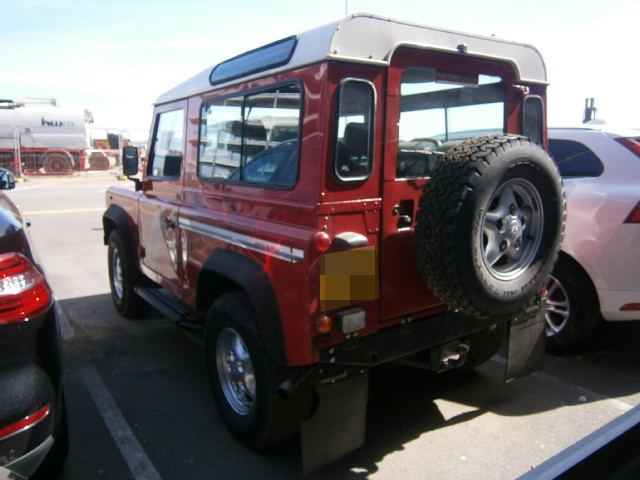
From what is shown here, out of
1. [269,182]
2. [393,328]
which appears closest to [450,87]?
[269,182]

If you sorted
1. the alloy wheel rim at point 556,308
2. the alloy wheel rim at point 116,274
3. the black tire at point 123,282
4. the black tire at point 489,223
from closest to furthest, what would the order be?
the black tire at point 489,223
the alloy wheel rim at point 556,308
the black tire at point 123,282
the alloy wheel rim at point 116,274

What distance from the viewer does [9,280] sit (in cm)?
215

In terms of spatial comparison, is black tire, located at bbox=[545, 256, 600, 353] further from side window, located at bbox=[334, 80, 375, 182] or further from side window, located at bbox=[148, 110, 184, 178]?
side window, located at bbox=[148, 110, 184, 178]

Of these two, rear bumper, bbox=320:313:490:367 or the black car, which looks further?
rear bumper, bbox=320:313:490:367

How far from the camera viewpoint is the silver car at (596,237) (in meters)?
3.68

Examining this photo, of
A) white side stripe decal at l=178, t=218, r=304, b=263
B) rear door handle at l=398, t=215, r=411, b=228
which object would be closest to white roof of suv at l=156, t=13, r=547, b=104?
rear door handle at l=398, t=215, r=411, b=228

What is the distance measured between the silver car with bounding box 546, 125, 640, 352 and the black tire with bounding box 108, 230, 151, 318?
147 inches

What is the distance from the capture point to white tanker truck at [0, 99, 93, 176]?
25438 millimetres

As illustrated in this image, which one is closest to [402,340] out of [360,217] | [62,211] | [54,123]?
[360,217]

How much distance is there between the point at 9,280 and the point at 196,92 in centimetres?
195

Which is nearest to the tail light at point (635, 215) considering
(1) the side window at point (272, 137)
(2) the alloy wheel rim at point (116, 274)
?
(1) the side window at point (272, 137)

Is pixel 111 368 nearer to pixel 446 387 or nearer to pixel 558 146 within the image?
pixel 446 387

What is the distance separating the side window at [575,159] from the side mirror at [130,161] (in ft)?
A: 12.0

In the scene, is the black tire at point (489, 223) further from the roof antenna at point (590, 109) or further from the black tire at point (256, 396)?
the roof antenna at point (590, 109)
